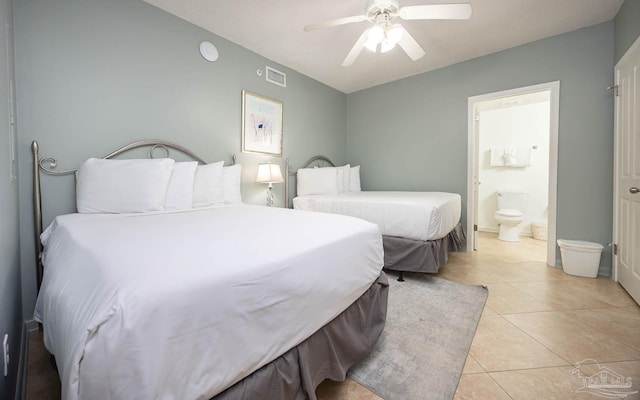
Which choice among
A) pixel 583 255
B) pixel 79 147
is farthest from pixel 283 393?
pixel 583 255

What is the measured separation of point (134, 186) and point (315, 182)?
6.89 feet

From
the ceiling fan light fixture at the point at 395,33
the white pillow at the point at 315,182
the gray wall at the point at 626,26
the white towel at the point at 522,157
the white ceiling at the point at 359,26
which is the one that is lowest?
the white pillow at the point at 315,182

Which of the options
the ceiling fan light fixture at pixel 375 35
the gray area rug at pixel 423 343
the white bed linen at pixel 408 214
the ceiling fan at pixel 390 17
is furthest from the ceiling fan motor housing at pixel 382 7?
the gray area rug at pixel 423 343

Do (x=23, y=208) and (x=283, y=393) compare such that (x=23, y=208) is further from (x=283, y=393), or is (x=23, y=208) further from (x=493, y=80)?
Result: (x=493, y=80)

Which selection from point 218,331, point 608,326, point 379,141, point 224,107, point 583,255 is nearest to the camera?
point 218,331

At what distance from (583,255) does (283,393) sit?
319 centimetres

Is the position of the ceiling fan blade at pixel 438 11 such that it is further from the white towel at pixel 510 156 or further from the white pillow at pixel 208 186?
the white towel at pixel 510 156

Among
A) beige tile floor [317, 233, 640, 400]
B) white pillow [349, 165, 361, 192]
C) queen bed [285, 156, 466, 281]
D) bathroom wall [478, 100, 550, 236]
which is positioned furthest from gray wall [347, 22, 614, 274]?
bathroom wall [478, 100, 550, 236]

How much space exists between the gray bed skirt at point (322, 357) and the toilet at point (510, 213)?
3.55 m

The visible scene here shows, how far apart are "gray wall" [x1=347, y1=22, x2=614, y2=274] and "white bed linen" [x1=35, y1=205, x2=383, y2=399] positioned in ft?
9.80

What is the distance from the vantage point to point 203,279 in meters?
0.71

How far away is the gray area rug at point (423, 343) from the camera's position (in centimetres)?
126

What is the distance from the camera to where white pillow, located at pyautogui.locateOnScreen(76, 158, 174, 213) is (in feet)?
5.86

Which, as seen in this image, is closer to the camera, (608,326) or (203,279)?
(203,279)
